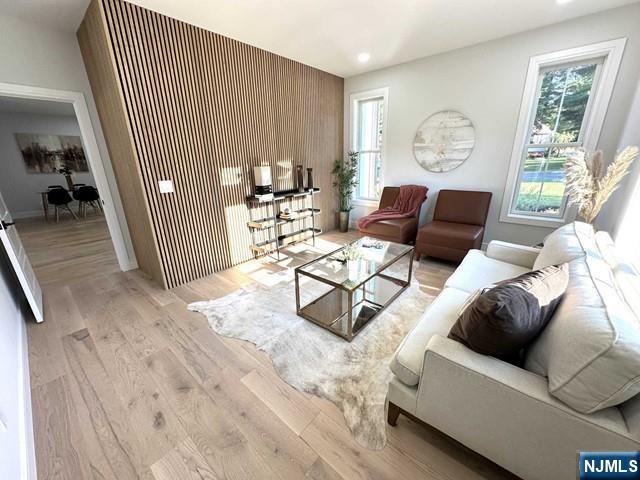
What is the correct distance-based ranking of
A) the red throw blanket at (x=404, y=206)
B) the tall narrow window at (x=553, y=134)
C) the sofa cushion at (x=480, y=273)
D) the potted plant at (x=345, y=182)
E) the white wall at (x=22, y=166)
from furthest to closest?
the white wall at (x=22, y=166) → the potted plant at (x=345, y=182) → the red throw blanket at (x=404, y=206) → the tall narrow window at (x=553, y=134) → the sofa cushion at (x=480, y=273)

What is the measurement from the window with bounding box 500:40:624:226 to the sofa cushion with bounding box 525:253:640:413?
2.73 metres

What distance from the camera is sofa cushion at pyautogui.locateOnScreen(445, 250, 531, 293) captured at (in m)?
1.90

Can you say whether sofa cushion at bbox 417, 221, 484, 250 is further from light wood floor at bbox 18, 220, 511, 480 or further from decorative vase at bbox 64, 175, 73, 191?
decorative vase at bbox 64, 175, 73, 191

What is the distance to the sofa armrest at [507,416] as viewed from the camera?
81 cm

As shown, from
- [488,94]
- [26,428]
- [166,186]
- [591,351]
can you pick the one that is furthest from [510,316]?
[488,94]

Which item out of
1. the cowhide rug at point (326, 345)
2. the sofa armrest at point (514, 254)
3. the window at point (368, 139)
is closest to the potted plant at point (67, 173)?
the cowhide rug at point (326, 345)

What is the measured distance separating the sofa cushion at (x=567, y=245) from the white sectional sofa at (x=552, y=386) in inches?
5.5

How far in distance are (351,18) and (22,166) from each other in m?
8.55

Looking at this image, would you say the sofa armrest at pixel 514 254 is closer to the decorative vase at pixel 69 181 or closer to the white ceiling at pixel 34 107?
the white ceiling at pixel 34 107

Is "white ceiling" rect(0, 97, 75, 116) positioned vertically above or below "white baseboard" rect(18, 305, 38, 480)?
above

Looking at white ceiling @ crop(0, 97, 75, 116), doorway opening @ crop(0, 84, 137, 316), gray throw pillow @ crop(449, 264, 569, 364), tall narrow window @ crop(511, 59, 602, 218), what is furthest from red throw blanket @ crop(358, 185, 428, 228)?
white ceiling @ crop(0, 97, 75, 116)

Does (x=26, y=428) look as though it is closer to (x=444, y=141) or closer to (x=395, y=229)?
(x=395, y=229)

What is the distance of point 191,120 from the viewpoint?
2.71 meters

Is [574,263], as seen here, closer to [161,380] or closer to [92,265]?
[161,380]
